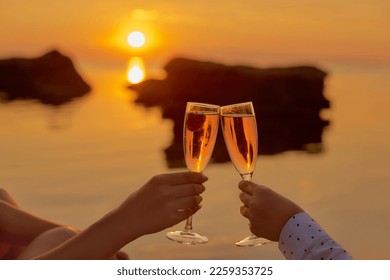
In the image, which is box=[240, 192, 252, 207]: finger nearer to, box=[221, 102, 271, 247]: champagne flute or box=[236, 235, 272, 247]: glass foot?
box=[221, 102, 271, 247]: champagne flute

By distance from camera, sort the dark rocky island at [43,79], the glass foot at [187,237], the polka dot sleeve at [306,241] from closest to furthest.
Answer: the polka dot sleeve at [306,241]
the glass foot at [187,237]
the dark rocky island at [43,79]

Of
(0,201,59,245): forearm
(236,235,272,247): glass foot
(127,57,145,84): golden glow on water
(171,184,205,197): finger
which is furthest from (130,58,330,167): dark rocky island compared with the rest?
(171,184,205,197): finger

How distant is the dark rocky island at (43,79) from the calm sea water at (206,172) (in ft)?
9.31

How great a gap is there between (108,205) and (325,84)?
23.5 ft

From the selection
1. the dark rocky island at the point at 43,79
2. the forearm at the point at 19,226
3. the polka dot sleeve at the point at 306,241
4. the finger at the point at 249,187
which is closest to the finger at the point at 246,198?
the finger at the point at 249,187

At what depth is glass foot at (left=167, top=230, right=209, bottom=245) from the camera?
2.69 metres

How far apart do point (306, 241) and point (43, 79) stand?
12.3 m

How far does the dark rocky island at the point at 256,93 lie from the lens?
9.85 metres

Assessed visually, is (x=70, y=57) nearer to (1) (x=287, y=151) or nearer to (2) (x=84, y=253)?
(1) (x=287, y=151)

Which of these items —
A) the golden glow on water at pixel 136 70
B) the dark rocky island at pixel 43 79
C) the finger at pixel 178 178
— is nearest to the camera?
the finger at pixel 178 178

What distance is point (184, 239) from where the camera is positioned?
271 centimetres

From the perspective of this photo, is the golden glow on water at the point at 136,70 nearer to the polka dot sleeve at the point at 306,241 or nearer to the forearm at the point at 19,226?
the forearm at the point at 19,226

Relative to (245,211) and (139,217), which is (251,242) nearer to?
(245,211)

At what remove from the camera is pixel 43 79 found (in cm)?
1370
